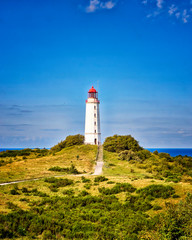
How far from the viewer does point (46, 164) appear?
4591cm

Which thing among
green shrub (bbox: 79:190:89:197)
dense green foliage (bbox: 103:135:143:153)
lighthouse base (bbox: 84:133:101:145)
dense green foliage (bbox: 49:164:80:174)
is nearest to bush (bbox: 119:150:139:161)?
dense green foliage (bbox: 103:135:143:153)

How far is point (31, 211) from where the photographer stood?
1962 centimetres

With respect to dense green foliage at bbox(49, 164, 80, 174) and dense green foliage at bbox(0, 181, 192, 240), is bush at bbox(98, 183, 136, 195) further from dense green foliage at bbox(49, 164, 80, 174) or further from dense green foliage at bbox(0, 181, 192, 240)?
dense green foliage at bbox(49, 164, 80, 174)

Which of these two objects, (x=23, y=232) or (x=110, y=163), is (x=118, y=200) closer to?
(x=23, y=232)

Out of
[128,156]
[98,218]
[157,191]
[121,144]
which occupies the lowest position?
[98,218]

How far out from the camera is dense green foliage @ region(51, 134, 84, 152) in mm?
66750

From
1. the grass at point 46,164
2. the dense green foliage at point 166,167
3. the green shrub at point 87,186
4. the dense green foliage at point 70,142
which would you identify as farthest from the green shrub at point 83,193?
the dense green foliage at point 70,142

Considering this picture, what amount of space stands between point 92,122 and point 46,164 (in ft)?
67.8

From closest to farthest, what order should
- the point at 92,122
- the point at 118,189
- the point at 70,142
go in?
the point at 118,189 → the point at 92,122 → the point at 70,142

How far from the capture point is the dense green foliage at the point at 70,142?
66750mm

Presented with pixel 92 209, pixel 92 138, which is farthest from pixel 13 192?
pixel 92 138

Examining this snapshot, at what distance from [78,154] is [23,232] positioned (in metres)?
38.6

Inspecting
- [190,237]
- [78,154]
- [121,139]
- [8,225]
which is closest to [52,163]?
[78,154]

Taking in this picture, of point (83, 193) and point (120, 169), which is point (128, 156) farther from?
point (83, 193)
